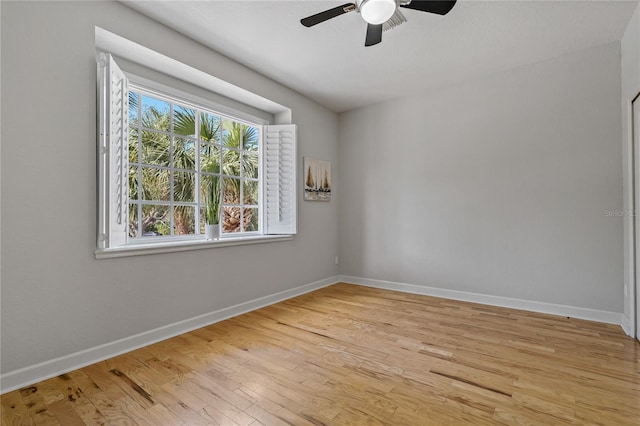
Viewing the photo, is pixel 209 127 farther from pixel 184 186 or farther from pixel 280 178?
pixel 280 178

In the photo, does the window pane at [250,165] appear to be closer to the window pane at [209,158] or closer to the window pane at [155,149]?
the window pane at [209,158]

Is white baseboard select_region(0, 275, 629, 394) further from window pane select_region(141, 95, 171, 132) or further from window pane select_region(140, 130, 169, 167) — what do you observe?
window pane select_region(141, 95, 171, 132)

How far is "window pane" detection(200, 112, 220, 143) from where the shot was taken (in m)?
3.26

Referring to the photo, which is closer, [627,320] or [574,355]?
[574,355]

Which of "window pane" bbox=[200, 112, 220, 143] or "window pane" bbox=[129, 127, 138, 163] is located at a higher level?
"window pane" bbox=[200, 112, 220, 143]

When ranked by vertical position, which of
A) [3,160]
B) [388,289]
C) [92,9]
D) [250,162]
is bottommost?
[388,289]

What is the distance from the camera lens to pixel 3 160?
1760mm

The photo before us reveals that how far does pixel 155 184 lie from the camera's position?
2.87m

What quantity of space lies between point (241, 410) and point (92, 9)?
9.39ft

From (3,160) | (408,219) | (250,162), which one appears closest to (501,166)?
(408,219)

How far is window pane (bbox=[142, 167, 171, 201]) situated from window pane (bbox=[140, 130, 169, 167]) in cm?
9

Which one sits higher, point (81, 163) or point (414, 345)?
point (81, 163)

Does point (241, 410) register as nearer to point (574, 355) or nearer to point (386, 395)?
point (386, 395)

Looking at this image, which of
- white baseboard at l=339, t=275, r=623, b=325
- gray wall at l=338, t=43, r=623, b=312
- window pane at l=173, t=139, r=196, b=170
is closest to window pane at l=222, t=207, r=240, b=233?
window pane at l=173, t=139, r=196, b=170
